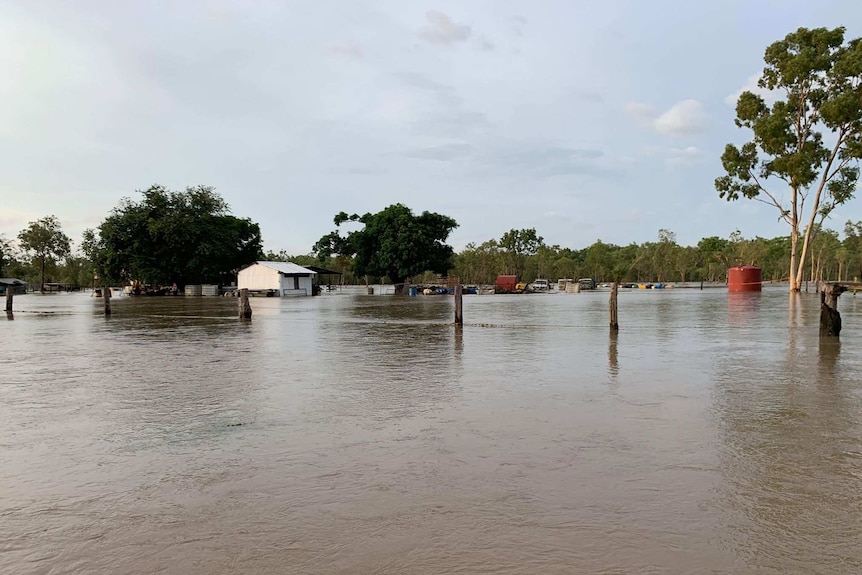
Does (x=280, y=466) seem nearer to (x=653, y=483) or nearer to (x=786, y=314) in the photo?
(x=653, y=483)

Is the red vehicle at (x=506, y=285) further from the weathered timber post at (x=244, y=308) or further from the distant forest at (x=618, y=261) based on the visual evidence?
the weathered timber post at (x=244, y=308)

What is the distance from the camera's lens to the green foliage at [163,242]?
56.2m

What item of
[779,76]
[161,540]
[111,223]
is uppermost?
[779,76]

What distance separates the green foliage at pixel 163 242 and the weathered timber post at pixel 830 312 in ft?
170

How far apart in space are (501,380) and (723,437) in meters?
3.93

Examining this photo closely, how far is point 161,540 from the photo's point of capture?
374 cm

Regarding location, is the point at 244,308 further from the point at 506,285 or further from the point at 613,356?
the point at 506,285

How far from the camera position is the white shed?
55.7 metres

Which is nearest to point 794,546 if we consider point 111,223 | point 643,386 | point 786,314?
point 643,386

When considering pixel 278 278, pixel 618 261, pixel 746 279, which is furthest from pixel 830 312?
pixel 618 261

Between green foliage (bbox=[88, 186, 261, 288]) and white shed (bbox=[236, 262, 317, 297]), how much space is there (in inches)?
136

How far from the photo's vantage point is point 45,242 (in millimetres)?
96000

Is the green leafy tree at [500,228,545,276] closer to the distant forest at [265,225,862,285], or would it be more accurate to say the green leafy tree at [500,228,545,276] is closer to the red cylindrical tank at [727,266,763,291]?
the distant forest at [265,225,862,285]

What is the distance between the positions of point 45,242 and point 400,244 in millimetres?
67932
